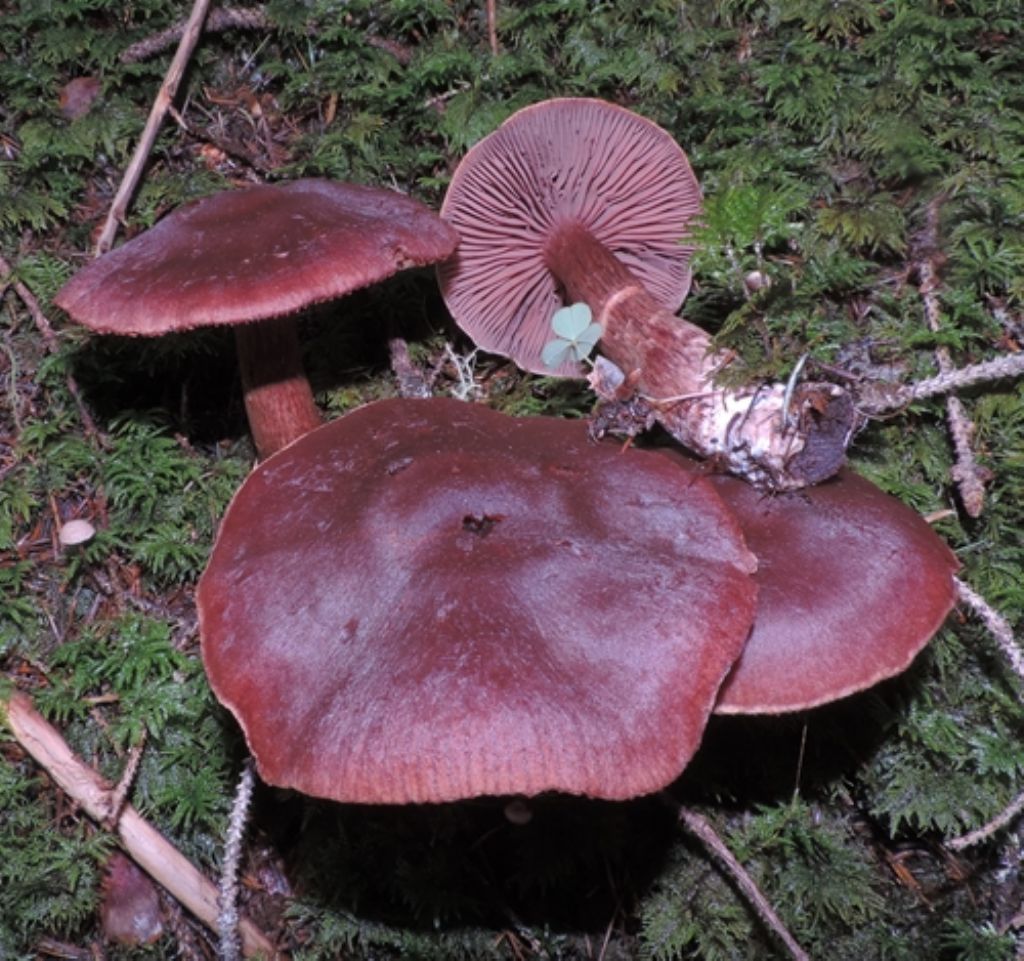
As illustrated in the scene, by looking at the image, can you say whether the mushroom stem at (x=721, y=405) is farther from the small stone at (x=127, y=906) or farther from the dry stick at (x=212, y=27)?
the small stone at (x=127, y=906)

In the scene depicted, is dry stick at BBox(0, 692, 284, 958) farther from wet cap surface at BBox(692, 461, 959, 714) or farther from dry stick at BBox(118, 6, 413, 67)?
dry stick at BBox(118, 6, 413, 67)

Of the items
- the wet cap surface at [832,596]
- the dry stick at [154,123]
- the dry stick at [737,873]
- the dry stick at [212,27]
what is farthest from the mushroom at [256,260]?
the dry stick at [737,873]

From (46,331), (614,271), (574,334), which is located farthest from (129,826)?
(614,271)

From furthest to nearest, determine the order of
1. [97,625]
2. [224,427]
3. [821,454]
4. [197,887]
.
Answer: [224,427] < [97,625] < [197,887] < [821,454]

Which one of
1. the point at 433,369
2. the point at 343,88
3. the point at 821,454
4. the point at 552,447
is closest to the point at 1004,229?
the point at 821,454

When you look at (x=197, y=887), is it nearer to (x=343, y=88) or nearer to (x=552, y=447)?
(x=552, y=447)

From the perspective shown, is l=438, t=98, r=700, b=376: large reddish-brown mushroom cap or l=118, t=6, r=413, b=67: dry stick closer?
l=438, t=98, r=700, b=376: large reddish-brown mushroom cap

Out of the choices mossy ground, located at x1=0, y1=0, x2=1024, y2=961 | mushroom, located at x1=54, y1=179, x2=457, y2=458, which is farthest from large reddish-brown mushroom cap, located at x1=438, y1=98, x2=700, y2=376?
mushroom, located at x1=54, y1=179, x2=457, y2=458
